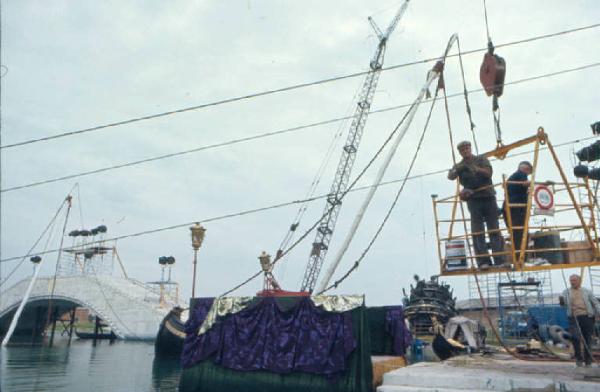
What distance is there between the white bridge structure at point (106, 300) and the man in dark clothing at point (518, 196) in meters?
47.9

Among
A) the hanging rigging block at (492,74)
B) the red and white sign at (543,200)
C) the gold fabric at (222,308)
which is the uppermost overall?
the hanging rigging block at (492,74)

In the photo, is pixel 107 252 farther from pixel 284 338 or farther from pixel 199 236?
pixel 284 338

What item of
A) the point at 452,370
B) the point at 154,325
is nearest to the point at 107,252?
the point at 154,325

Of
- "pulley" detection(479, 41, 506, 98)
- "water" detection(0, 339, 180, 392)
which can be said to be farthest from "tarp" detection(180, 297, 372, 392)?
"pulley" detection(479, 41, 506, 98)

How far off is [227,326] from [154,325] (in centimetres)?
4216

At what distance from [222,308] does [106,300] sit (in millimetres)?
46980

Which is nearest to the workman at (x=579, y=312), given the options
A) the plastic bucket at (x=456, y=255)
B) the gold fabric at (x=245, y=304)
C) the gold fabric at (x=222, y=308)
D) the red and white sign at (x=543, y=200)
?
the red and white sign at (x=543, y=200)

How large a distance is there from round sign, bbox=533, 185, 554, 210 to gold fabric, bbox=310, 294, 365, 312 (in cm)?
466

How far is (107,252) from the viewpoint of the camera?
218ft

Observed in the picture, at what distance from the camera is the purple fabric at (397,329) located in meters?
14.6

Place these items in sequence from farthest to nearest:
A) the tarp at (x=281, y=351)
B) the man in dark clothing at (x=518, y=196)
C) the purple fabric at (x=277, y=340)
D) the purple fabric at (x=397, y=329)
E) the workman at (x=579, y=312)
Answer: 1. the purple fabric at (x=397, y=329)
2. the purple fabric at (x=277, y=340)
3. the tarp at (x=281, y=351)
4. the workman at (x=579, y=312)
5. the man in dark clothing at (x=518, y=196)

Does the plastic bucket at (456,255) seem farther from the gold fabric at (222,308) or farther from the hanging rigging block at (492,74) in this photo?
the gold fabric at (222,308)

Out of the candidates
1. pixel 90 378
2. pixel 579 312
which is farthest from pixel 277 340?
pixel 90 378

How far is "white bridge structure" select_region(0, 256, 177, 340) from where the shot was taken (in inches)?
2012
